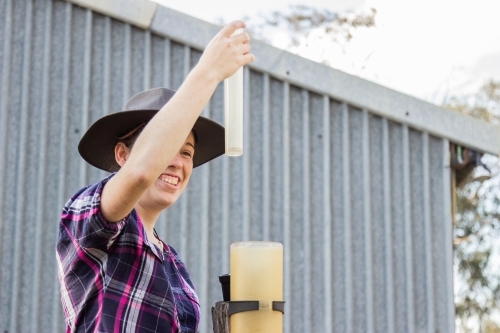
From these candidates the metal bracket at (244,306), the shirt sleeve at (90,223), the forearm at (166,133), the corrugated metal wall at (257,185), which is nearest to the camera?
the forearm at (166,133)

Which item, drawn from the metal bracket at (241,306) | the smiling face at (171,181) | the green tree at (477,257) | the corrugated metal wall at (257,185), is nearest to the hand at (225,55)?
the smiling face at (171,181)

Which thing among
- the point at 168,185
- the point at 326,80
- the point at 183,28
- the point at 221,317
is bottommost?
the point at 221,317

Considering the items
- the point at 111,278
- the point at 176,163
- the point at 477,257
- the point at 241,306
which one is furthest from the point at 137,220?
the point at 477,257

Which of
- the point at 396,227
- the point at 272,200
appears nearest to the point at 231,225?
the point at 272,200

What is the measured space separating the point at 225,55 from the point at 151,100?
1.94ft

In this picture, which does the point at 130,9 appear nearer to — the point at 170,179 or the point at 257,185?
the point at 257,185

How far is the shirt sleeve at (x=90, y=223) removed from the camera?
2.22 metres

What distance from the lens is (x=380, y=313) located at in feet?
18.5

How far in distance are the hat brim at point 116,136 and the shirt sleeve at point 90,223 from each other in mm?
407

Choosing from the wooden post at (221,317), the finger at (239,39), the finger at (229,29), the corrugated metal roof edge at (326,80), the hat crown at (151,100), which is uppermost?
the corrugated metal roof edge at (326,80)

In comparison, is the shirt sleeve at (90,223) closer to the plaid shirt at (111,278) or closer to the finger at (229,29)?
the plaid shirt at (111,278)

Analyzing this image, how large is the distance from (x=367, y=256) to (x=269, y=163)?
939 mm

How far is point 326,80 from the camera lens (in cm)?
573

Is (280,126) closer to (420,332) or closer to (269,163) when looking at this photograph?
(269,163)
